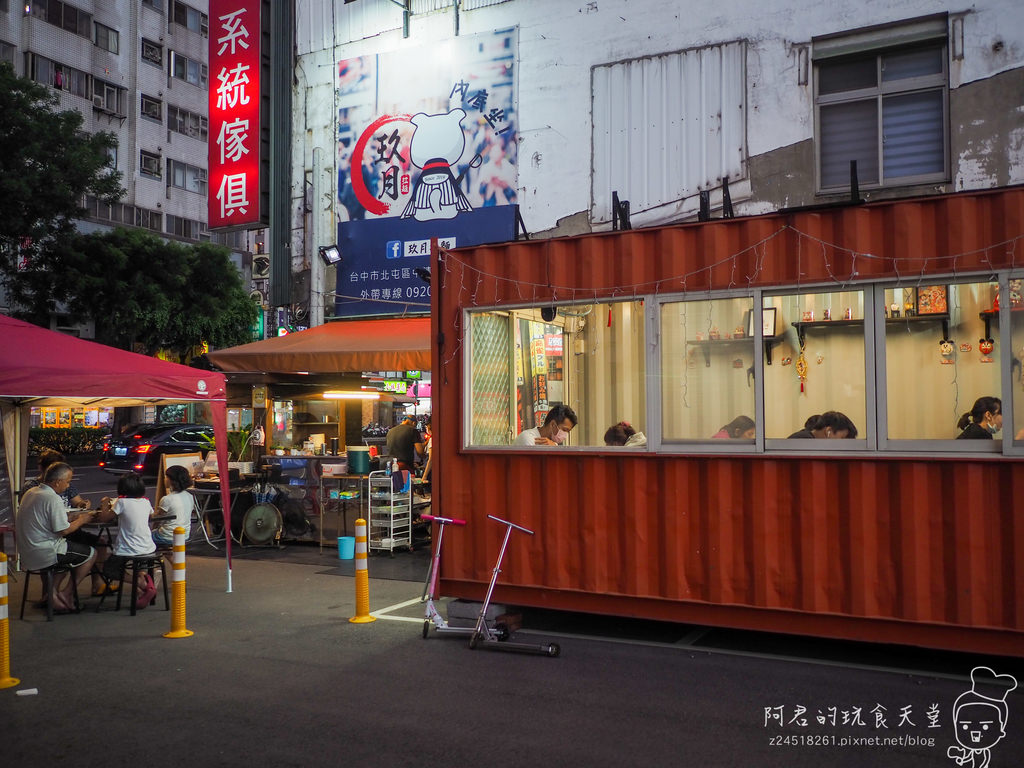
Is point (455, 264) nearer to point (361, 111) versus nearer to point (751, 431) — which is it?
point (751, 431)

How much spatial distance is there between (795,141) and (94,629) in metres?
9.83

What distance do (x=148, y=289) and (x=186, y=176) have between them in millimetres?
16309

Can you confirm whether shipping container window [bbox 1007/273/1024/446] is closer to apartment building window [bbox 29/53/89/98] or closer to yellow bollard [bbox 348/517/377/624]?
yellow bollard [bbox 348/517/377/624]

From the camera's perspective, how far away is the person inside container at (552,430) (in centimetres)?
807

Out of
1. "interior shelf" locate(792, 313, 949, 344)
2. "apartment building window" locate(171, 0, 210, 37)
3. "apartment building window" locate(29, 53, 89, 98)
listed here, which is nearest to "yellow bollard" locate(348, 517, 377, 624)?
"interior shelf" locate(792, 313, 949, 344)

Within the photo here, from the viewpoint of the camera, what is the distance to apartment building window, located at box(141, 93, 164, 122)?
41.8 metres

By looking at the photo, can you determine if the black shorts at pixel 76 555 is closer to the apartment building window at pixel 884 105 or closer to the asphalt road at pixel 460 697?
the asphalt road at pixel 460 697

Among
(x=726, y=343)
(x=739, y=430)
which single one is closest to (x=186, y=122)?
(x=726, y=343)

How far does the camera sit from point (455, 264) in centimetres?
823

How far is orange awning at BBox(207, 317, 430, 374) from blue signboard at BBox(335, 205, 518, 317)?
563 millimetres

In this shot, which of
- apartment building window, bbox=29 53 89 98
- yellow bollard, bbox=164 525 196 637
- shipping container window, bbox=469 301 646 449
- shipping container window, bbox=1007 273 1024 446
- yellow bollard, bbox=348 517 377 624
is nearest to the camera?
shipping container window, bbox=1007 273 1024 446

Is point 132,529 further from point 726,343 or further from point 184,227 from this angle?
point 184,227

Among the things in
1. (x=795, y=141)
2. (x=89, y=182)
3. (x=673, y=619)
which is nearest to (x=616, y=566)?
(x=673, y=619)

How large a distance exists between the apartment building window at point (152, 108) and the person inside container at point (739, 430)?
40.8 meters
